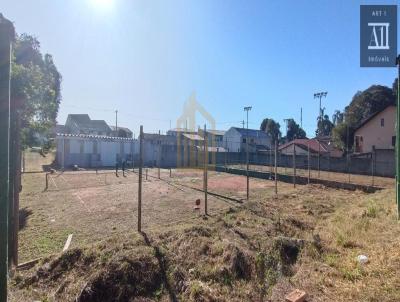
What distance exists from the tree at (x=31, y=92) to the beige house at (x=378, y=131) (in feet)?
87.3

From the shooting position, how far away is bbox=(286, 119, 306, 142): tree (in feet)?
180

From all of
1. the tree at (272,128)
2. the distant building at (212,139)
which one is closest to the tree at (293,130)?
the tree at (272,128)

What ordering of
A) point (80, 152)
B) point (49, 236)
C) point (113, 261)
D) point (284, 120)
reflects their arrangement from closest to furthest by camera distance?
1. point (113, 261)
2. point (49, 236)
3. point (80, 152)
4. point (284, 120)

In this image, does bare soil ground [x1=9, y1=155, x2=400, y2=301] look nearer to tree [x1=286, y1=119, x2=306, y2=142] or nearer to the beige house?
the beige house

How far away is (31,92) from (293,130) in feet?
172

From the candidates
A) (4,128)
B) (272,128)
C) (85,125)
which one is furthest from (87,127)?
(4,128)

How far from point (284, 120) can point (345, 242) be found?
53868mm

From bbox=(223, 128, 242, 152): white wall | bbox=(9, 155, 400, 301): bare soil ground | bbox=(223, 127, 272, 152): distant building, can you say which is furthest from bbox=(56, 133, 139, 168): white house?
bbox=(223, 127, 272, 152): distant building

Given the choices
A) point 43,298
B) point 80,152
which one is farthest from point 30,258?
point 80,152

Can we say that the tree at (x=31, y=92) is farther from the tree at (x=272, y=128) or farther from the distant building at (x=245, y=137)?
the tree at (x=272, y=128)

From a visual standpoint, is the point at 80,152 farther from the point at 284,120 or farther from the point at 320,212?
the point at 284,120

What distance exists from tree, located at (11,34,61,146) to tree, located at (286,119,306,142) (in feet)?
151

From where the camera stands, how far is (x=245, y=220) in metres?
5.80

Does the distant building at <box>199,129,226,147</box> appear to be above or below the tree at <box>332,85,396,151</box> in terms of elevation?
below
